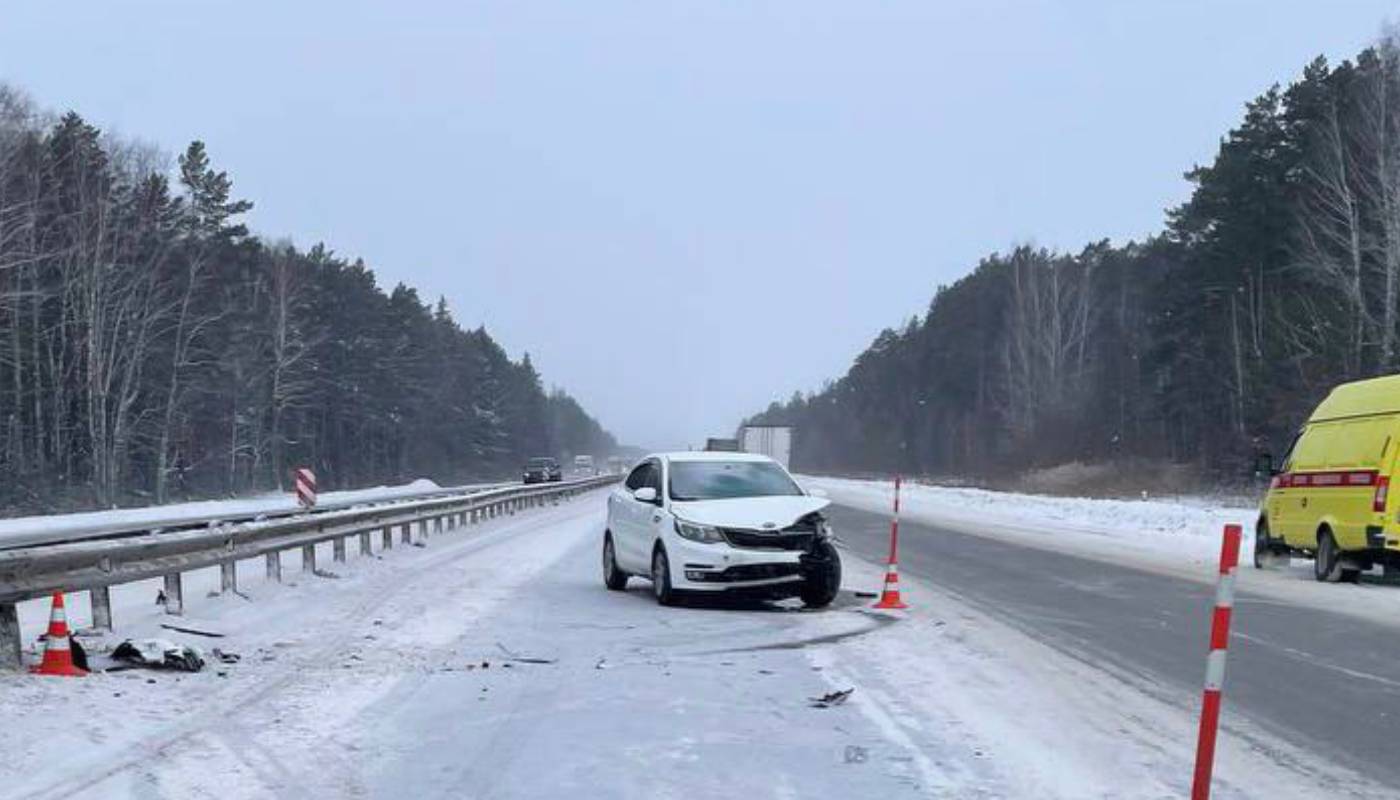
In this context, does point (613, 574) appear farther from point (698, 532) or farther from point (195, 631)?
point (195, 631)

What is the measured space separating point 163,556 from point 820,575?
6437mm

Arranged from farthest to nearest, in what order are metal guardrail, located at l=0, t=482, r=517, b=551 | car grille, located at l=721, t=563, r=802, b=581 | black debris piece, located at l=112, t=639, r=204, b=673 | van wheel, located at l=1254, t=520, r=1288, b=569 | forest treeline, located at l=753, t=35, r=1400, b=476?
forest treeline, located at l=753, t=35, r=1400, b=476
metal guardrail, located at l=0, t=482, r=517, b=551
van wheel, located at l=1254, t=520, r=1288, b=569
car grille, located at l=721, t=563, r=802, b=581
black debris piece, located at l=112, t=639, r=204, b=673

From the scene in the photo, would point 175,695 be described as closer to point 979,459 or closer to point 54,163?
point 54,163

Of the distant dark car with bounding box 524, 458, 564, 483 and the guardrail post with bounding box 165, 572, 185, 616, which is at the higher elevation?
the guardrail post with bounding box 165, 572, 185, 616

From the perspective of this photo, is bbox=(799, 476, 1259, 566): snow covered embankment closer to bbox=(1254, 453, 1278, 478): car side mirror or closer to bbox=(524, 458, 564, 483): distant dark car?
bbox=(1254, 453, 1278, 478): car side mirror

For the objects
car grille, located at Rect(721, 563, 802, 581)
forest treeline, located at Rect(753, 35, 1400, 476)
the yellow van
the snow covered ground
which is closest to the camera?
the snow covered ground

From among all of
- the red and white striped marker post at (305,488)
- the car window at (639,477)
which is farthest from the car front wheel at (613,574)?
the red and white striped marker post at (305,488)

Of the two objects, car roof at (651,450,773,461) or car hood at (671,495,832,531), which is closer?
car hood at (671,495,832,531)

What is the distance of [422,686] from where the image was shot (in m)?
8.50

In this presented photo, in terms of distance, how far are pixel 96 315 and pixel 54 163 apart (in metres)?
6.15

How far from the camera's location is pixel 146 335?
5388cm

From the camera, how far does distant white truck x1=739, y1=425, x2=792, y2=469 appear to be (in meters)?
61.5

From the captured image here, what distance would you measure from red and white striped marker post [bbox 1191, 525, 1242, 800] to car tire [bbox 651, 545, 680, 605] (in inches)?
330

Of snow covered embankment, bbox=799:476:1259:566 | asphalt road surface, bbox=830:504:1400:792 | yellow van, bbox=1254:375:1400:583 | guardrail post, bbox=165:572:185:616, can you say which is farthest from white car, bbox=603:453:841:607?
snow covered embankment, bbox=799:476:1259:566
